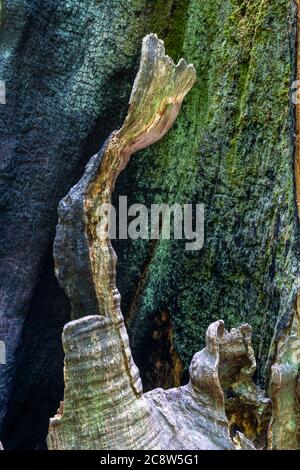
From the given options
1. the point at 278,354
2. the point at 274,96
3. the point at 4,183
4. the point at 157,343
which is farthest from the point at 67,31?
the point at 278,354

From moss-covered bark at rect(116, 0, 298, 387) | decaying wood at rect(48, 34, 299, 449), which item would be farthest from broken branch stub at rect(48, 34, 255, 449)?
moss-covered bark at rect(116, 0, 298, 387)

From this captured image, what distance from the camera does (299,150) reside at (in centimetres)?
140

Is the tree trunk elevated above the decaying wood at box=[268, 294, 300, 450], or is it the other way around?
the tree trunk

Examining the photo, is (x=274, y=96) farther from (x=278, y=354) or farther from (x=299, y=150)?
(x=278, y=354)

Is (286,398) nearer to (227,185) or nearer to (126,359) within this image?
(126,359)

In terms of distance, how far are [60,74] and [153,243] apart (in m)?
0.46

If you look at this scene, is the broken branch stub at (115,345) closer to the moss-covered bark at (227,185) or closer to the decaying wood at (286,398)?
the decaying wood at (286,398)

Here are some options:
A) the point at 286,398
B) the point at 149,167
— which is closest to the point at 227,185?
the point at 149,167

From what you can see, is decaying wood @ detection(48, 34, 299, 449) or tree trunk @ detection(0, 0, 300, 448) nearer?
decaying wood @ detection(48, 34, 299, 449)

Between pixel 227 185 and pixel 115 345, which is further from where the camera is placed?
pixel 227 185

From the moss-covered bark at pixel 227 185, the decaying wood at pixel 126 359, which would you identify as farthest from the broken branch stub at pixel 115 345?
the moss-covered bark at pixel 227 185

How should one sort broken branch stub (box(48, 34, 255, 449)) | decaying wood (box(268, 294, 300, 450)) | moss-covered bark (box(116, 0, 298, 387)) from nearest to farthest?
broken branch stub (box(48, 34, 255, 449)) < decaying wood (box(268, 294, 300, 450)) < moss-covered bark (box(116, 0, 298, 387))

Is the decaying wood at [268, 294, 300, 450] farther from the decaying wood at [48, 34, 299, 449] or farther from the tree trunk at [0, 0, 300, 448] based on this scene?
the tree trunk at [0, 0, 300, 448]
